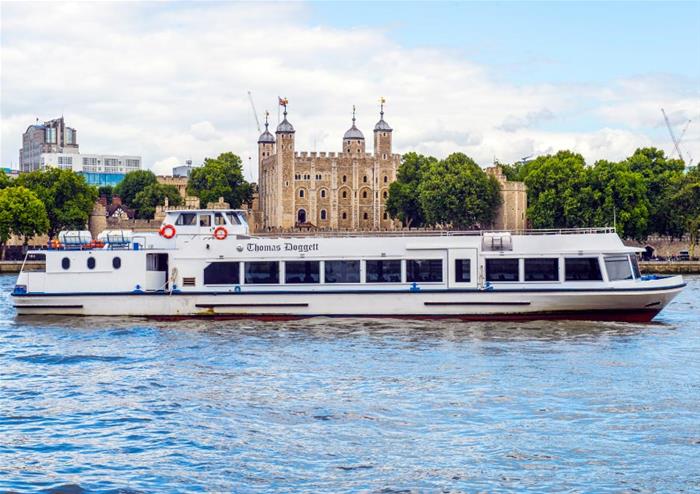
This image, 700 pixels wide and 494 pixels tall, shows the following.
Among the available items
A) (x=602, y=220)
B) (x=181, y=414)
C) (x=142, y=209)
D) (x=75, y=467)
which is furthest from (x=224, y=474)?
(x=142, y=209)

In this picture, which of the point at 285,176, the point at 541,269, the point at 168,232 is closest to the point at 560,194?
the point at 285,176

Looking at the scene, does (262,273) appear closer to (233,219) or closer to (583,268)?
(233,219)

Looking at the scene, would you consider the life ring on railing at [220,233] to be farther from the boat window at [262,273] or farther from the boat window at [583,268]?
the boat window at [583,268]

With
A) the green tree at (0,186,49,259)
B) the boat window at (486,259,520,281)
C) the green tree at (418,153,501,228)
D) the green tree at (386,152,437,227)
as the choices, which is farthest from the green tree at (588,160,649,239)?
the boat window at (486,259,520,281)

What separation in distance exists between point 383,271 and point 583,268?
6655mm

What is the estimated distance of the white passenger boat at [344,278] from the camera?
33188 millimetres

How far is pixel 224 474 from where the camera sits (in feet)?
51.0

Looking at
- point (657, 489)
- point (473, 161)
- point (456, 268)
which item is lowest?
point (657, 489)

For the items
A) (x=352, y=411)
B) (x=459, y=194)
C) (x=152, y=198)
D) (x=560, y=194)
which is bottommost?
(x=352, y=411)

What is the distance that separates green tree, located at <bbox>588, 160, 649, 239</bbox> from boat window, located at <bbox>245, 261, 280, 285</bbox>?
183 ft

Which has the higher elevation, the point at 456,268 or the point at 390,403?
the point at 456,268

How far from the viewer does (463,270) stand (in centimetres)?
3391

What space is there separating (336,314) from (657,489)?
20167 millimetres

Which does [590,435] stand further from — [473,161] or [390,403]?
[473,161]
